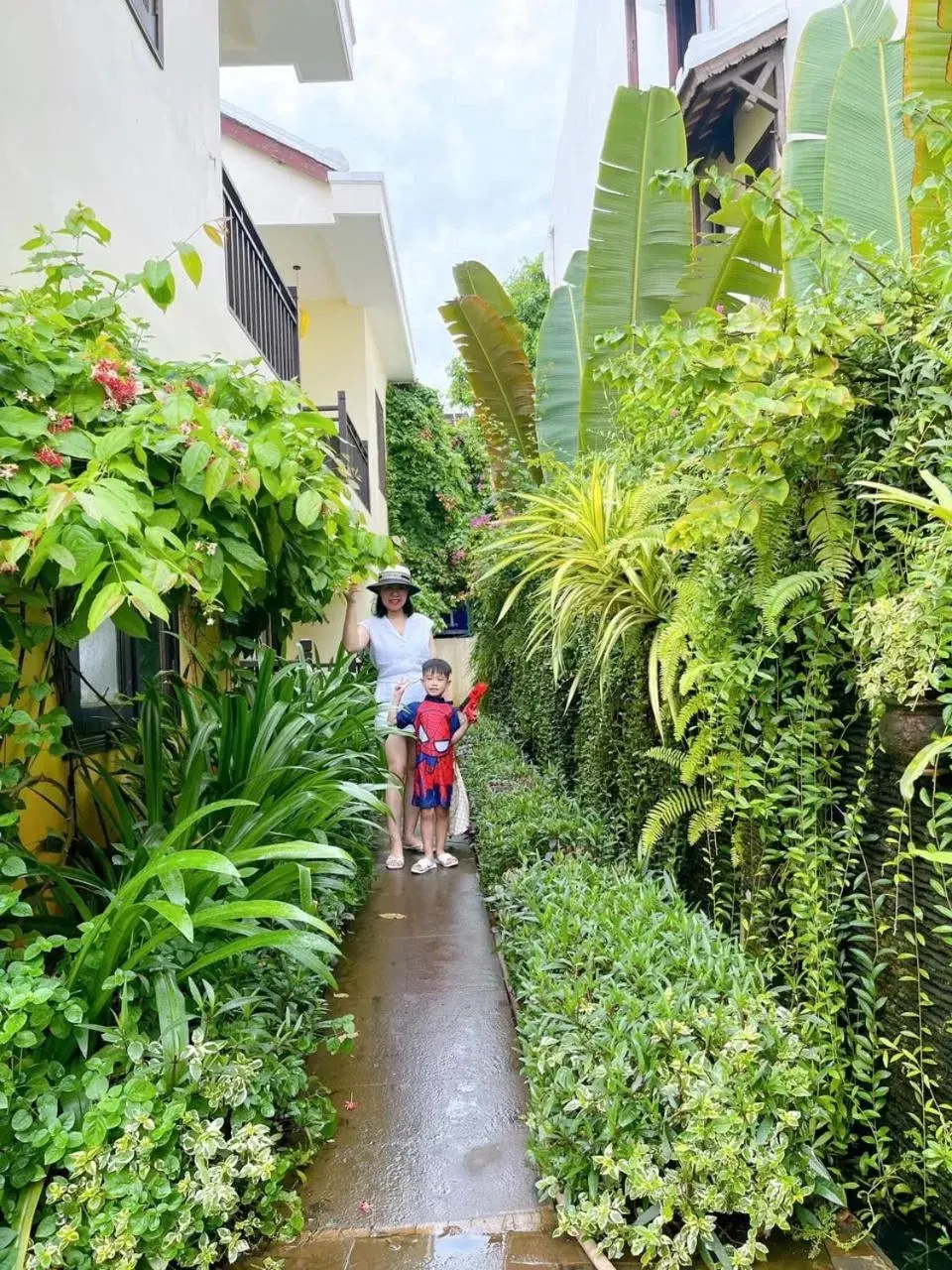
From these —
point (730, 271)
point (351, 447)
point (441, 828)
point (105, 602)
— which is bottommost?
point (441, 828)

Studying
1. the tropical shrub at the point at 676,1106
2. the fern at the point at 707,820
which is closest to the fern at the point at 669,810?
the fern at the point at 707,820

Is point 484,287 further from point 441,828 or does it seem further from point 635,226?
point 441,828

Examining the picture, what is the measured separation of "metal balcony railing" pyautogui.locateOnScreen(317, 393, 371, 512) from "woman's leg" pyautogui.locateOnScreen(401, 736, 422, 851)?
3669 mm

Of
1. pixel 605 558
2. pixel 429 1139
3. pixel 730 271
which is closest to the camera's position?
pixel 429 1139

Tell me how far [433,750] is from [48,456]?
3.88 metres

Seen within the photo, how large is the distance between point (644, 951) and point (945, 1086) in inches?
36.2

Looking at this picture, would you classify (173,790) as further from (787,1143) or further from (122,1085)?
(787,1143)

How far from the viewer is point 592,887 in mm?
3457

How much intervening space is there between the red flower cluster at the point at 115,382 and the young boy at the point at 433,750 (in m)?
3.58

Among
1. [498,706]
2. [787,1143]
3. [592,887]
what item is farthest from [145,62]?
[498,706]

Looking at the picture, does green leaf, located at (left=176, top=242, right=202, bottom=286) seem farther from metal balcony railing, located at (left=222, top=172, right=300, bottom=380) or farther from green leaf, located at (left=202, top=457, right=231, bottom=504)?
metal balcony railing, located at (left=222, top=172, right=300, bottom=380)

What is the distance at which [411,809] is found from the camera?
6.49 metres

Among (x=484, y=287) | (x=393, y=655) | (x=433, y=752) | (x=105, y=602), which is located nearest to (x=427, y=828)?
(x=433, y=752)

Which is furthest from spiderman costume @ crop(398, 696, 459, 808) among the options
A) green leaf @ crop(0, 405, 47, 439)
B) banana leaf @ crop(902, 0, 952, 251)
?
banana leaf @ crop(902, 0, 952, 251)
